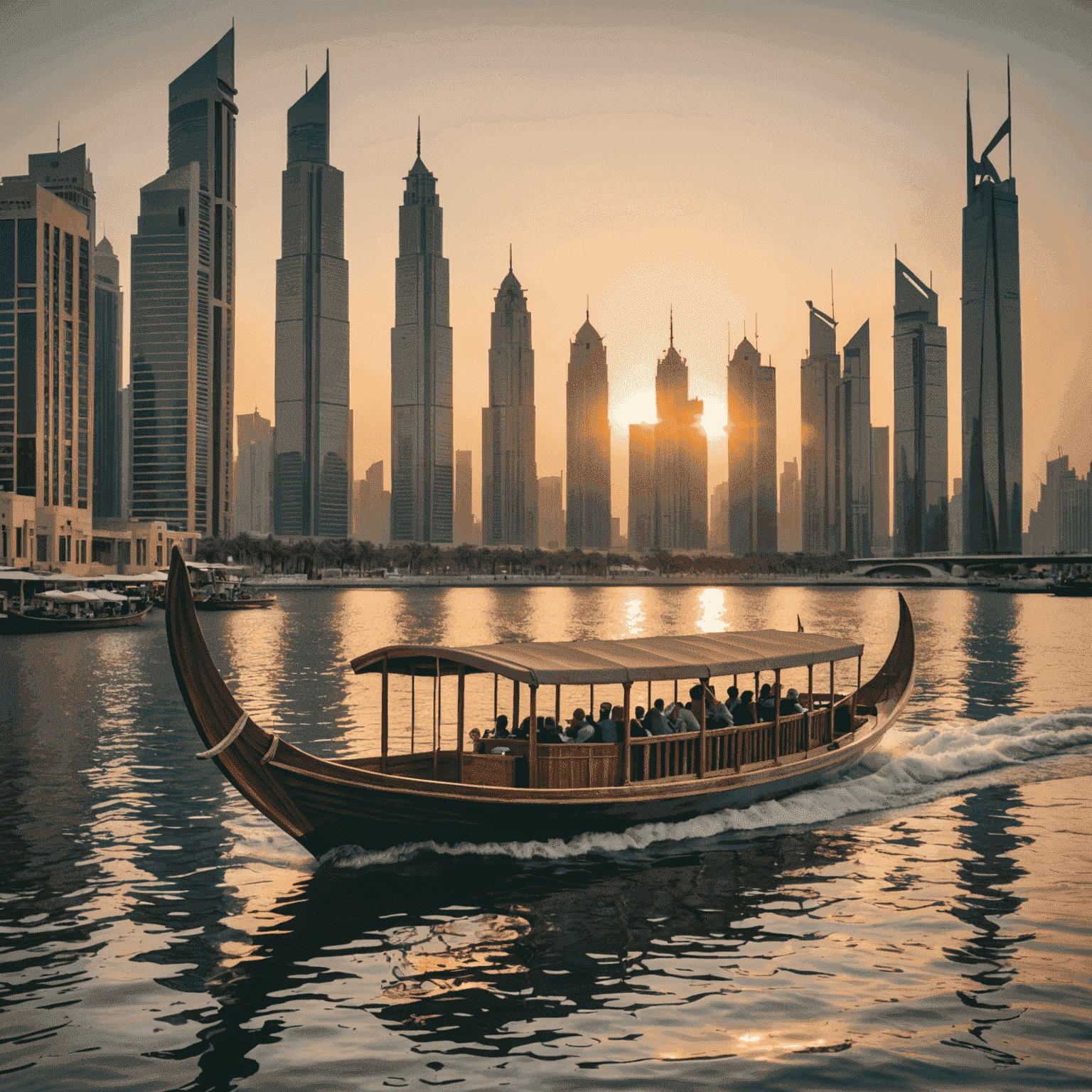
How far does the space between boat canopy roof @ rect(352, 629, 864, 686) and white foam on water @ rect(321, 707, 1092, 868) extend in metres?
2.74

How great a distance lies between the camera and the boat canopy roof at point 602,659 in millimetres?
15891

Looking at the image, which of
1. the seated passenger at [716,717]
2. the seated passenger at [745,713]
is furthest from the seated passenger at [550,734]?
the seated passenger at [745,713]

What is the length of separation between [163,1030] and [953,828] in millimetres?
15093

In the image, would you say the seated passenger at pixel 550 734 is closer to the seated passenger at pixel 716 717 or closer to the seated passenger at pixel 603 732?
the seated passenger at pixel 603 732

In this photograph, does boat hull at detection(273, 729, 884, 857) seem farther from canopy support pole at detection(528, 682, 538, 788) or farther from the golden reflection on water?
the golden reflection on water

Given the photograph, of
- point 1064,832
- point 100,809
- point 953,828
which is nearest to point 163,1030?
point 100,809

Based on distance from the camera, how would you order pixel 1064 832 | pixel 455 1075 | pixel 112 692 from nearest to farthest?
pixel 455 1075
pixel 1064 832
pixel 112 692

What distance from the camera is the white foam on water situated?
52.6 feet

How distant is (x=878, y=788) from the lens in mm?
22625

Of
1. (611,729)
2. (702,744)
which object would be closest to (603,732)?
(611,729)

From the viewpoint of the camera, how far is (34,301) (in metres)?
163

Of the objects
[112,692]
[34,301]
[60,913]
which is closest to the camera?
[60,913]

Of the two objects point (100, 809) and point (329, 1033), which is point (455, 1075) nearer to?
point (329, 1033)

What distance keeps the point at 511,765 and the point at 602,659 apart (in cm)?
239
